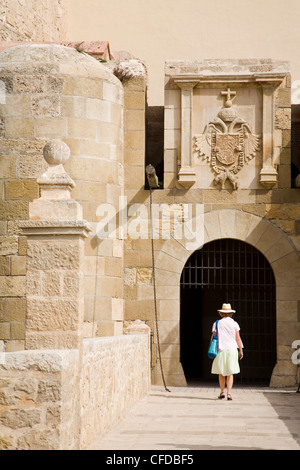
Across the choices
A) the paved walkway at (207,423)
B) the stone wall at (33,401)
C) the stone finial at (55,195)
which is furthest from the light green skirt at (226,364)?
the stone wall at (33,401)

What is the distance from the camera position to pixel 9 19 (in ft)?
48.1

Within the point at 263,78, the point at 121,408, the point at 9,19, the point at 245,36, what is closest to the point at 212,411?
the point at 121,408

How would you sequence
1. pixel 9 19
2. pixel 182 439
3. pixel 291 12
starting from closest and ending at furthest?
pixel 182 439 < pixel 9 19 < pixel 291 12

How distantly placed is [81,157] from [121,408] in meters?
4.63

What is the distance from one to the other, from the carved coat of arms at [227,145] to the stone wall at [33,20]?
14.0 feet

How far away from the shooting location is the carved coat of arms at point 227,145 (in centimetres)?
1265

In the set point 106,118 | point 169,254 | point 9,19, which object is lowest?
point 169,254

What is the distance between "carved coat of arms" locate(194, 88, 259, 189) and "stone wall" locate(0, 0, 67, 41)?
428 cm

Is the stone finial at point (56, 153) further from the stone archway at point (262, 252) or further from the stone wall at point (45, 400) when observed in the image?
the stone archway at point (262, 252)

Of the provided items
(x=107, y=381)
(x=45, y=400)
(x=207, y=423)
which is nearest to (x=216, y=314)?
(x=207, y=423)

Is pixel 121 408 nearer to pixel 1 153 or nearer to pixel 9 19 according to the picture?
pixel 1 153

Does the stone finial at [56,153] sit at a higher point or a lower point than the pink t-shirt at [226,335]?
higher

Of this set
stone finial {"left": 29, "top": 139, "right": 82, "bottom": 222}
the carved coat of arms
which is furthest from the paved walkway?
the carved coat of arms

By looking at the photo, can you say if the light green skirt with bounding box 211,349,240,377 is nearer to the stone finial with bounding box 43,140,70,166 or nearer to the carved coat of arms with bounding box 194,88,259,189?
the carved coat of arms with bounding box 194,88,259,189
